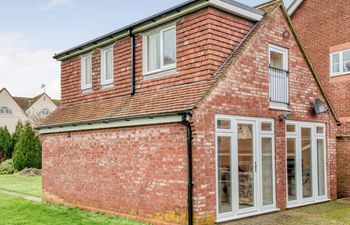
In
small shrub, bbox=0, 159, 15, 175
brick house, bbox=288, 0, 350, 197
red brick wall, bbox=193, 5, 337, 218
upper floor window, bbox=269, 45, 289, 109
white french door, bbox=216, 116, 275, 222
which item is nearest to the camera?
red brick wall, bbox=193, 5, 337, 218

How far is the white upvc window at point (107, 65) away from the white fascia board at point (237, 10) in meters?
4.81

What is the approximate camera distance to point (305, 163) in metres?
13.4

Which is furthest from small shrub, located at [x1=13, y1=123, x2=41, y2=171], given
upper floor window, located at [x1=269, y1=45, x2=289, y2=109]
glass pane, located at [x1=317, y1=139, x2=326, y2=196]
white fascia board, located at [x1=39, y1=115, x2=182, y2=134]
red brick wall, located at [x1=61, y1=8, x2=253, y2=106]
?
upper floor window, located at [x1=269, y1=45, x2=289, y2=109]

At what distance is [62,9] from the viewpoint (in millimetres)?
14859

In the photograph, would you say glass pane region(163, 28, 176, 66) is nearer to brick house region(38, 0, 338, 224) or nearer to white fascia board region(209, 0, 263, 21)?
brick house region(38, 0, 338, 224)

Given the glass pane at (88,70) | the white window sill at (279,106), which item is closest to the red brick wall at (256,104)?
the white window sill at (279,106)

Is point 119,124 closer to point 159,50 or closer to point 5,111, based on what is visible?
point 159,50

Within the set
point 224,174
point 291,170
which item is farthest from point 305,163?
point 224,174

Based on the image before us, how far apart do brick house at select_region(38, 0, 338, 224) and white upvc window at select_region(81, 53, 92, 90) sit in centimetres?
31

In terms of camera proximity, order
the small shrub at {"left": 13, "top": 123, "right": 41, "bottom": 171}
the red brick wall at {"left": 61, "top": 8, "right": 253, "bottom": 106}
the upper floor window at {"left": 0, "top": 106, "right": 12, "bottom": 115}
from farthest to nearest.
Result: the upper floor window at {"left": 0, "top": 106, "right": 12, "bottom": 115} → the small shrub at {"left": 13, "top": 123, "right": 41, "bottom": 171} → the red brick wall at {"left": 61, "top": 8, "right": 253, "bottom": 106}

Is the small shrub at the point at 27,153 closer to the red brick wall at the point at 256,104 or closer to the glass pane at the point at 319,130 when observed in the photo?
the glass pane at the point at 319,130

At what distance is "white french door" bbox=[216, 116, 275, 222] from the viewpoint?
1049cm

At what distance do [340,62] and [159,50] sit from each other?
10055mm

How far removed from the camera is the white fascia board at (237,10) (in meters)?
10.8
